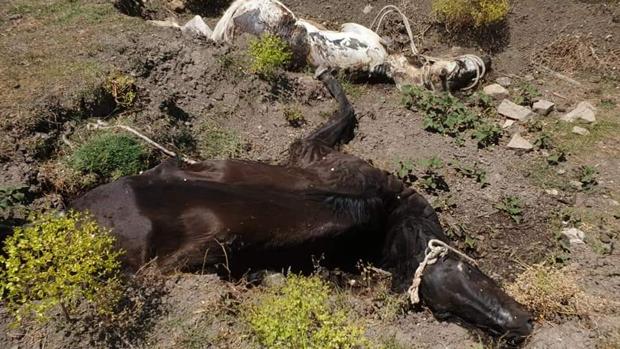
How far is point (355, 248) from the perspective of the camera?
4.27 meters

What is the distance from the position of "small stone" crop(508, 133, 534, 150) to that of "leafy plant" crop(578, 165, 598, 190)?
1.64ft

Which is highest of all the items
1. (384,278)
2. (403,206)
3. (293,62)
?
(293,62)

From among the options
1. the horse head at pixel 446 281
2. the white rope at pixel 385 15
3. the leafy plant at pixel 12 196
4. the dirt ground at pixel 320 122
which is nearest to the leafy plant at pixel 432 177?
the dirt ground at pixel 320 122

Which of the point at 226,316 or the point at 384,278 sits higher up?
the point at 226,316

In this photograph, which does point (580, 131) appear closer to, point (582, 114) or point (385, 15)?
point (582, 114)

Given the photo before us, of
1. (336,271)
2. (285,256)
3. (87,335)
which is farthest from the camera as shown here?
(336,271)

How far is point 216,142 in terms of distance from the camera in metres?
4.95

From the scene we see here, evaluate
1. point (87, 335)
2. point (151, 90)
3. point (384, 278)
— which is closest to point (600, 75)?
point (384, 278)

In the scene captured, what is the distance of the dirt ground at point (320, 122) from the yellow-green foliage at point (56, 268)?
35cm

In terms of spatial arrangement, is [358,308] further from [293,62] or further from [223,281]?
[293,62]

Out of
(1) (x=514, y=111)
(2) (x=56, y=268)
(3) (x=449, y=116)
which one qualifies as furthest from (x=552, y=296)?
(2) (x=56, y=268)

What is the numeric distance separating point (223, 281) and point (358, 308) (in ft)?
2.90

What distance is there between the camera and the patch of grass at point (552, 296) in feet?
12.4

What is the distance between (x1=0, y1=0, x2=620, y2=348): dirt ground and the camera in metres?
3.66
